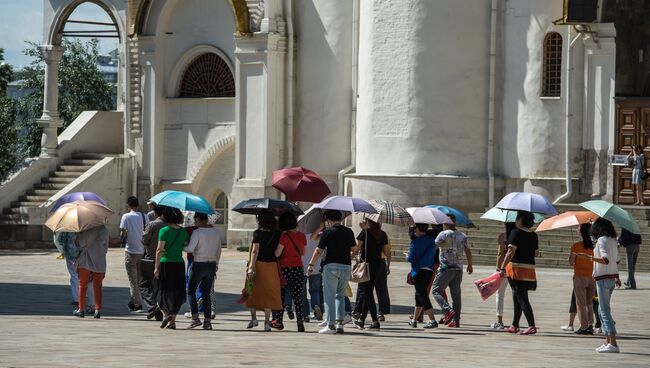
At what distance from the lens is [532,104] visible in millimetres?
36906

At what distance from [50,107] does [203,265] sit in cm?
2428

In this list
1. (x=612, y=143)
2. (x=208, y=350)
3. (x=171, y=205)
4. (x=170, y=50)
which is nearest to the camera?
(x=208, y=350)

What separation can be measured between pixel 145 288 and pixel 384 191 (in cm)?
1554

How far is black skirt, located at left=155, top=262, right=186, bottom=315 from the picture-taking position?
2034 cm

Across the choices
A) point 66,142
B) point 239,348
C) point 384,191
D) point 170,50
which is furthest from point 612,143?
point 239,348

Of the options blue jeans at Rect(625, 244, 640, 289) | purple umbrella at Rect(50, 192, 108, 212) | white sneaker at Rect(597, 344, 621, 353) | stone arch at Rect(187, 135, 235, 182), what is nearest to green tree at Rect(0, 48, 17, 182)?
stone arch at Rect(187, 135, 235, 182)

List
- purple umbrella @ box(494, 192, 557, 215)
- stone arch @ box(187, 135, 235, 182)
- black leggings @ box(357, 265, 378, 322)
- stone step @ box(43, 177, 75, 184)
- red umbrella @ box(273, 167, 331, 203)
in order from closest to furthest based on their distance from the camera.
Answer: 1. black leggings @ box(357, 265, 378, 322)
2. purple umbrella @ box(494, 192, 557, 215)
3. red umbrella @ box(273, 167, 331, 203)
4. stone arch @ box(187, 135, 235, 182)
5. stone step @ box(43, 177, 75, 184)

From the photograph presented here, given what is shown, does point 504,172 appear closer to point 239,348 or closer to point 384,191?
point 384,191

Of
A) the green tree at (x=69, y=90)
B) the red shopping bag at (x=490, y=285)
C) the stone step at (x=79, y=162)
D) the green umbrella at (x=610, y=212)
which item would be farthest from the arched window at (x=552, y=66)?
the green tree at (x=69, y=90)

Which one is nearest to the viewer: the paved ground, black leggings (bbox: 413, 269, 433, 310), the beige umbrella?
the paved ground

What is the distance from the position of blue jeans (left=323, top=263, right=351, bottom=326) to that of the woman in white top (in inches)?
123

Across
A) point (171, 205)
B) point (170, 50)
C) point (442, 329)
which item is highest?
point (170, 50)

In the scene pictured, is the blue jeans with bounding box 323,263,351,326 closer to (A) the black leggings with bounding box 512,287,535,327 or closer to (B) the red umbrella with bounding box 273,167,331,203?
(A) the black leggings with bounding box 512,287,535,327

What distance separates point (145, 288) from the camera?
886 inches
